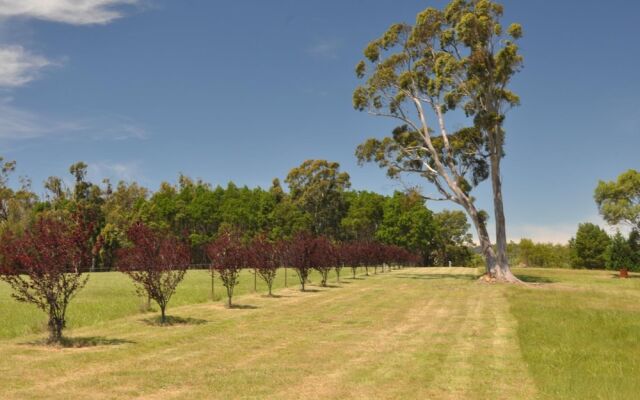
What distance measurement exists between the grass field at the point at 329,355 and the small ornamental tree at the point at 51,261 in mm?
1040

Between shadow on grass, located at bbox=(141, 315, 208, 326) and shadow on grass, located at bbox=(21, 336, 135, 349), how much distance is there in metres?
2.86

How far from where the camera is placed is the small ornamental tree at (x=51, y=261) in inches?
484

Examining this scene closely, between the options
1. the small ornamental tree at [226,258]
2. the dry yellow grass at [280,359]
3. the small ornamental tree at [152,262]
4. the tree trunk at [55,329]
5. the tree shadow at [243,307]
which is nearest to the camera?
the dry yellow grass at [280,359]

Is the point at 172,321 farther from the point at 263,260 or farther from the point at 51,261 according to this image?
the point at 263,260

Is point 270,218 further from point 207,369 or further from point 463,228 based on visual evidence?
point 207,369

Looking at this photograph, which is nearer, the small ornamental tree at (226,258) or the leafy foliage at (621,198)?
the small ornamental tree at (226,258)

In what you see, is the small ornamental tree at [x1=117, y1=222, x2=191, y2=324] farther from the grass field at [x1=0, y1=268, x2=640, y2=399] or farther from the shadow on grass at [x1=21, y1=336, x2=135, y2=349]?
the shadow on grass at [x1=21, y1=336, x2=135, y2=349]

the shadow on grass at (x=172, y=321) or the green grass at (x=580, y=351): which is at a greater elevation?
the shadow on grass at (x=172, y=321)

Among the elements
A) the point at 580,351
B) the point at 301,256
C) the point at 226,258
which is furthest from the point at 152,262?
the point at 301,256

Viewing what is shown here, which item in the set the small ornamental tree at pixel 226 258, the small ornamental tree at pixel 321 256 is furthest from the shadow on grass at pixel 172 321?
the small ornamental tree at pixel 321 256

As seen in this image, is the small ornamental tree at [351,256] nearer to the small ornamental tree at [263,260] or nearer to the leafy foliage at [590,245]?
the small ornamental tree at [263,260]

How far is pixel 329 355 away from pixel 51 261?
681cm

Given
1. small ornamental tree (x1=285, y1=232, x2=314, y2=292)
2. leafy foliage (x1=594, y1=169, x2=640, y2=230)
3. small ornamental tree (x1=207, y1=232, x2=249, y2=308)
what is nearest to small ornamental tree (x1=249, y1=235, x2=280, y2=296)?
small ornamental tree (x1=285, y1=232, x2=314, y2=292)

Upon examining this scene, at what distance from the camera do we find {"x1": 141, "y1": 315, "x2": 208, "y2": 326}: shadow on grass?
53.1 feet
